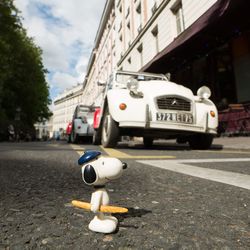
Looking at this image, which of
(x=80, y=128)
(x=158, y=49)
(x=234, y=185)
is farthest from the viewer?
(x=158, y=49)

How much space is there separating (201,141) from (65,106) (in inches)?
3144

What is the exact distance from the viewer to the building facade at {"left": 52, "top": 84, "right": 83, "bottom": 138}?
7262 centimetres

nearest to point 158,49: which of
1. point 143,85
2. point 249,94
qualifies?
point 249,94

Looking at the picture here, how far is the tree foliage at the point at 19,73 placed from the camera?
18578mm

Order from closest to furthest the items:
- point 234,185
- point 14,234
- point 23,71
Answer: point 14,234 < point 234,185 < point 23,71

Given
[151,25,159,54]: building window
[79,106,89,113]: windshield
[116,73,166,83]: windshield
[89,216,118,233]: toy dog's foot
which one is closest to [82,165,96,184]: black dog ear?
[89,216,118,233]: toy dog's foot

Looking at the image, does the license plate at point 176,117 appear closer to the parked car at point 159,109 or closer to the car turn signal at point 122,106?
the parked car at point 159,109

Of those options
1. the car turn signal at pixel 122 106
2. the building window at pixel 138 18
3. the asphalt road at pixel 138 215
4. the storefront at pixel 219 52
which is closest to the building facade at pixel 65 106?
the building window at pixel 138 18

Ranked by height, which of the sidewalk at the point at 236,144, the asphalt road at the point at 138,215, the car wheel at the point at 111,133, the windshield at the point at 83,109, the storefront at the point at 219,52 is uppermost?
the storefront at the point at 219,52

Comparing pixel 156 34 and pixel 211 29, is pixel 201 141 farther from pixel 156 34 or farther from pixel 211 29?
pixel 156 34

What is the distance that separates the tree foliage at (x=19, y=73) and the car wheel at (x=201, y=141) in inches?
629

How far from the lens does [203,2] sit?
988 cm

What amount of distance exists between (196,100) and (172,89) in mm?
526

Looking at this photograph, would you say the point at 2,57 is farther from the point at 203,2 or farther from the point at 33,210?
the point at 33,210
